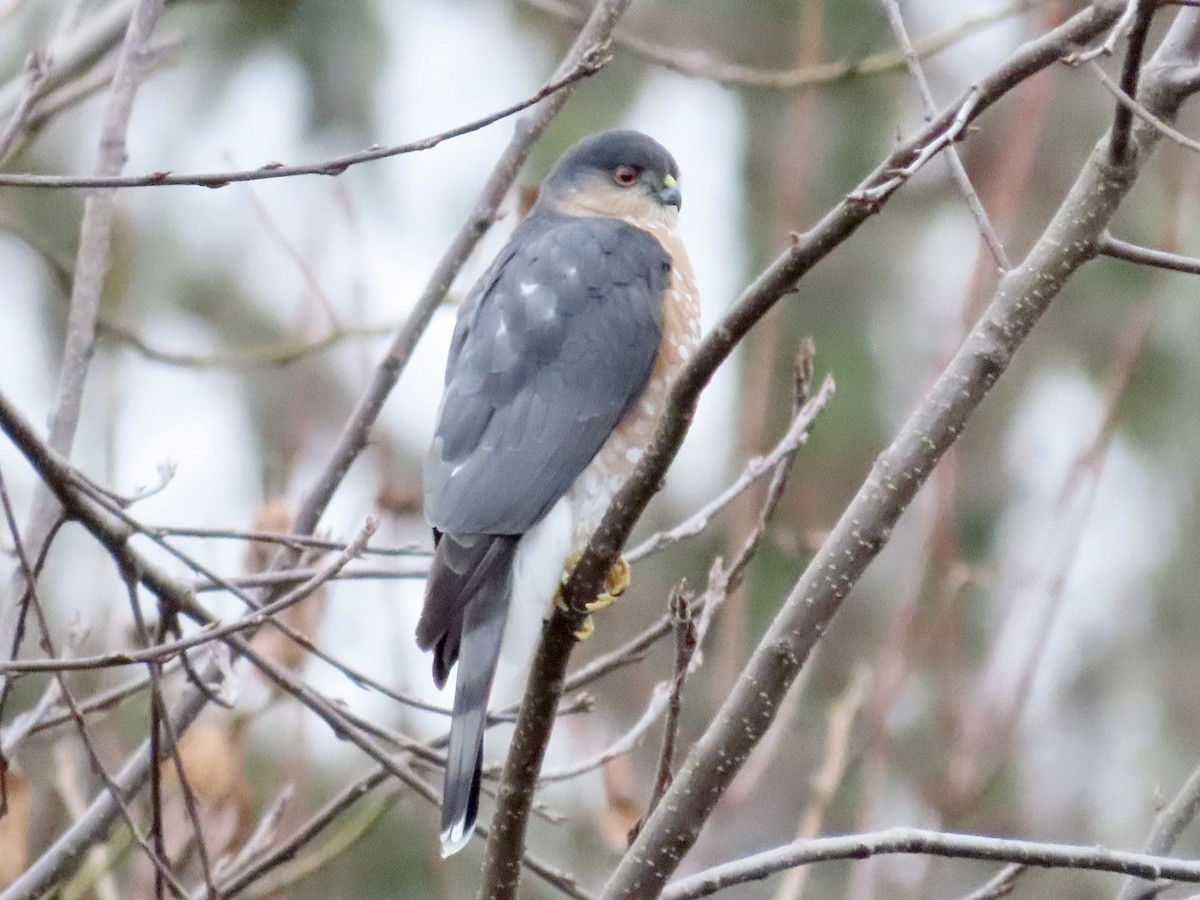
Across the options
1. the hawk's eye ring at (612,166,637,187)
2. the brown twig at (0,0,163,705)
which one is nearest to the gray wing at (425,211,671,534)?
the hawk's eye ring at (612,166,637,187)

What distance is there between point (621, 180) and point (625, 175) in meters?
0.02

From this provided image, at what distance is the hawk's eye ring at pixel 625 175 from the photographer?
4066mm

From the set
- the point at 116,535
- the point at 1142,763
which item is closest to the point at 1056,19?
the point at 116,535

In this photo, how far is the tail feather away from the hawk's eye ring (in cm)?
127

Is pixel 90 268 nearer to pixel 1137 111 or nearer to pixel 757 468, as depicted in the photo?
pixel 757 468

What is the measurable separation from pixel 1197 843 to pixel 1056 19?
16.8 ft

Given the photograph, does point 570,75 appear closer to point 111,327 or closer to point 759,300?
point 759,300

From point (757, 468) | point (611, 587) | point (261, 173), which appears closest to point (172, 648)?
point (261, 173)

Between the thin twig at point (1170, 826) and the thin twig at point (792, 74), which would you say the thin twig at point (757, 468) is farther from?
the thin twig at point (792, 74)

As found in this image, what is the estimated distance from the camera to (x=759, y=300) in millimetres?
1847

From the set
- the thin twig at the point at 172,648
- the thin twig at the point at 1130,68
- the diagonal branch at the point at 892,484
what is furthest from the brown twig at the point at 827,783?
the thin twig at the point at 1130,68

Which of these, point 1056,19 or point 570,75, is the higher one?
point 1056,19

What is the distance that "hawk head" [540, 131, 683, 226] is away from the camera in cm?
403

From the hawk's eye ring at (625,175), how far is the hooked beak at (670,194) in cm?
8
